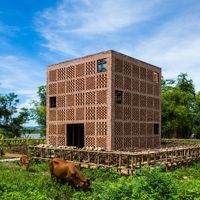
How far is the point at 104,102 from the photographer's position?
25.0m

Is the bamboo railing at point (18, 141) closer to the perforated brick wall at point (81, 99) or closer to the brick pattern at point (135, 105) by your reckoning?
the perforated brick wall at point (81, 99)

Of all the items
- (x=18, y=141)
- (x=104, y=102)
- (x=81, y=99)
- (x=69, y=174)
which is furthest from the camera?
(x=18, y=141)

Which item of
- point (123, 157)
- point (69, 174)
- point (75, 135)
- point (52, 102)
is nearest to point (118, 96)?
point (75, 135)

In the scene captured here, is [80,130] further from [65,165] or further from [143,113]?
[65,165]

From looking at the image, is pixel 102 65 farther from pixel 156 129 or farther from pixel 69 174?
pixel 69 174

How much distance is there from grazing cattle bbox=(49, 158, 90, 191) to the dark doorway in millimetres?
13969

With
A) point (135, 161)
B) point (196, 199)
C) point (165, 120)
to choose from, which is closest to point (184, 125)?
point (165, 120)

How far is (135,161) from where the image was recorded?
18.6 m

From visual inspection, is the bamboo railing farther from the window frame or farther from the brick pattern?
the brick pattern

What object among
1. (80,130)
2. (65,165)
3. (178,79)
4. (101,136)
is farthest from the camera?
(178,79)

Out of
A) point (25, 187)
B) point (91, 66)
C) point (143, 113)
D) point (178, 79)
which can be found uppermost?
point (178, 79)

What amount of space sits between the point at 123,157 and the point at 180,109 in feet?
126

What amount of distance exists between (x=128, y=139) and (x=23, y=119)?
35836 millimetres

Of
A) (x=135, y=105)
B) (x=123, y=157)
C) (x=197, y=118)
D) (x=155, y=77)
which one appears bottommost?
(x=123, y=157)
